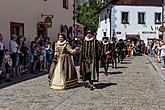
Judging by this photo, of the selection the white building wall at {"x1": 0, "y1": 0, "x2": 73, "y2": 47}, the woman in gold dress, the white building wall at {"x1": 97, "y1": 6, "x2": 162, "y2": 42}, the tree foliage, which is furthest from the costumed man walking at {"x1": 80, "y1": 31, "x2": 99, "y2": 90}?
the tree foliage

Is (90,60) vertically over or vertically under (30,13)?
under

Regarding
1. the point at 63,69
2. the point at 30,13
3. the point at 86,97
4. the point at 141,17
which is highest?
the point at 141,17

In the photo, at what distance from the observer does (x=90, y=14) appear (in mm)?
76375

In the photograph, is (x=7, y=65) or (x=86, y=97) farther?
(x=7, y=65)

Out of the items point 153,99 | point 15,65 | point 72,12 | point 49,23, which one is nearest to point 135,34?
point 72,12

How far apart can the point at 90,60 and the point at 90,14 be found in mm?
62551

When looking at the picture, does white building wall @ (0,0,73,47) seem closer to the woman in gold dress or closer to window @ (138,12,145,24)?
the woman in gold dress

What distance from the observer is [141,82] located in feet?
54.5

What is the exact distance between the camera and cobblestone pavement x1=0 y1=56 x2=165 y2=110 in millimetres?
10647

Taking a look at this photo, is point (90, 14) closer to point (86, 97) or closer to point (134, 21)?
point (134, 21)

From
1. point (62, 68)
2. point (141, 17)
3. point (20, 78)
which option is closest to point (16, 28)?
point (20, 78)

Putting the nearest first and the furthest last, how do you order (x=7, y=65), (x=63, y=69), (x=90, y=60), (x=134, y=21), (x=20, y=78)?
(x=63, y=69)
(x=90, y=60)
(x=7, y=65)
(x=20, y=78)
(x=134, y=21)

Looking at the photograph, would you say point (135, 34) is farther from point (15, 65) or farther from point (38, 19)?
point (15, 65)

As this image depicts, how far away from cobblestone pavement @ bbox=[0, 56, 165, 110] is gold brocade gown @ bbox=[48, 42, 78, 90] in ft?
1.06
